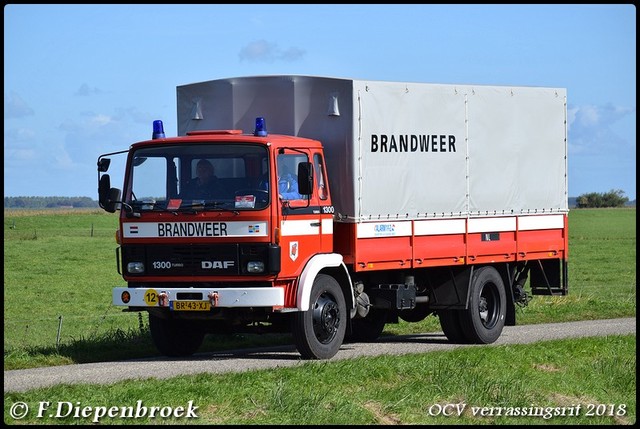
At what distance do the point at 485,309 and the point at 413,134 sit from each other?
135 inches

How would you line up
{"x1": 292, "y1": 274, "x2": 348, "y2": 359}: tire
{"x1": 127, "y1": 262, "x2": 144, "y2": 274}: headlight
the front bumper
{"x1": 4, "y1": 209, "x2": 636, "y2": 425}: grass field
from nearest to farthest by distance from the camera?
{"x1": 4, "y1": 209, "x2": 636, "y2": 425}: grass field, the front bumper, {"x1": 292, "y1": 274, "x2": 348, "y2": 359}: tire, {"x1": 127, "y1": 262, "x2": 144, "y2": 274}: headlight

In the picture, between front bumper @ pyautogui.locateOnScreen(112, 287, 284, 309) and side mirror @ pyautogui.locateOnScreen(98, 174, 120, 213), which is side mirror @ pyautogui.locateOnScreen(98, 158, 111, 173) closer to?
side mirror @ pyautogui.locateOnScreen(98, 174, 120, 213)

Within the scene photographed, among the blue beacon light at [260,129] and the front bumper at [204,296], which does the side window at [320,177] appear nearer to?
the blue beacon light at [260,129]

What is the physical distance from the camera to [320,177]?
1783 cm

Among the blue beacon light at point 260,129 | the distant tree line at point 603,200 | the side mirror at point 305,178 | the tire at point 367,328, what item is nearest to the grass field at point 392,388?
the tire at point 367,328

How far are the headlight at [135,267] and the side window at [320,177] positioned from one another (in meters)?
2.57

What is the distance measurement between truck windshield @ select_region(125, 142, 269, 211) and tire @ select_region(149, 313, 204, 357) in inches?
72.2

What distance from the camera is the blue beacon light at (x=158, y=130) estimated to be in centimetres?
1789

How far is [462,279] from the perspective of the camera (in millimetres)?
20547

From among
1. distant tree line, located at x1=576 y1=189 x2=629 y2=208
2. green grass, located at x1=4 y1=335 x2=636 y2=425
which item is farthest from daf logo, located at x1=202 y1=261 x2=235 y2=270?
distant tree line, located at x1=576 y1=189 x2=629 y2=208

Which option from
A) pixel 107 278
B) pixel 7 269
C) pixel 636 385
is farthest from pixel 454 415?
pixel 7 269

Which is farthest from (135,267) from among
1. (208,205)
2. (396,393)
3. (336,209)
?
(396,393)

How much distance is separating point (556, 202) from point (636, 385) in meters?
6.03

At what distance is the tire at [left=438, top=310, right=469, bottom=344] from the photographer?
68.0 feet
